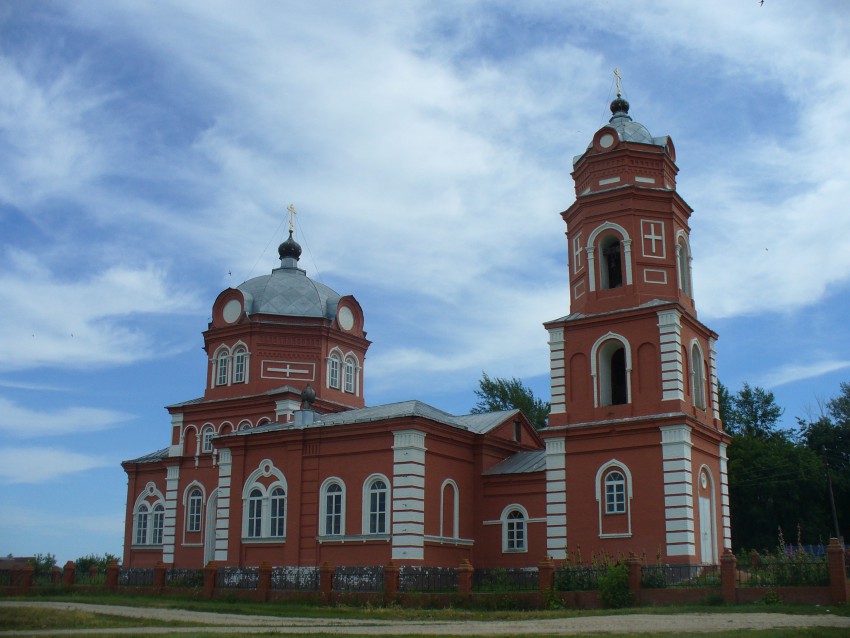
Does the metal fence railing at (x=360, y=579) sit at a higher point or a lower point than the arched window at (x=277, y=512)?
lower

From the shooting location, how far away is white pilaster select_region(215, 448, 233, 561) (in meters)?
31.9

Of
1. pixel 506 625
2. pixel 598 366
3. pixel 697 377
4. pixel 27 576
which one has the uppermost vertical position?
pixel 598 366

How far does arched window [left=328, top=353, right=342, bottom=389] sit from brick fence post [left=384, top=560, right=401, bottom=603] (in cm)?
1433

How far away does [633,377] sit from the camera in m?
27.4

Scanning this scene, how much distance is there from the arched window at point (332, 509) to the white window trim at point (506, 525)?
5.28 metres

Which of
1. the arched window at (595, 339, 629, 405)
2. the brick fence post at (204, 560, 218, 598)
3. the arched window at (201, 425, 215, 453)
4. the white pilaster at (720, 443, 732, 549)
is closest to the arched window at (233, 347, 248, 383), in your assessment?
the arched window at (201, 425, 215, 453)

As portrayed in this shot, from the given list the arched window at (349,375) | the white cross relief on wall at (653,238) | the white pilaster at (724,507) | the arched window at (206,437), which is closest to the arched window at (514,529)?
the white pilaster at (724,507)

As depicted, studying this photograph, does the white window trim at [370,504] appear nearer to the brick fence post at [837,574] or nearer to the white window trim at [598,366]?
the white window trim at [598,366]

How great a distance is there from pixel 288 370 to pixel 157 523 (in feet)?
28.9

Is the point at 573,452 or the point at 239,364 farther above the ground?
the point at 239,364

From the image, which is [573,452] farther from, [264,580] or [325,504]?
[264,580]

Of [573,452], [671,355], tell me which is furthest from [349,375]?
[671,355]

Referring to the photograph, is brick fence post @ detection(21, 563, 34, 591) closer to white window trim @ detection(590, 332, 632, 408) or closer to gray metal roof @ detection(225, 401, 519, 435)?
gray metal roof @ detection(225, 401, 519, 435)

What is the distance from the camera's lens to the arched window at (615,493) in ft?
87.7
